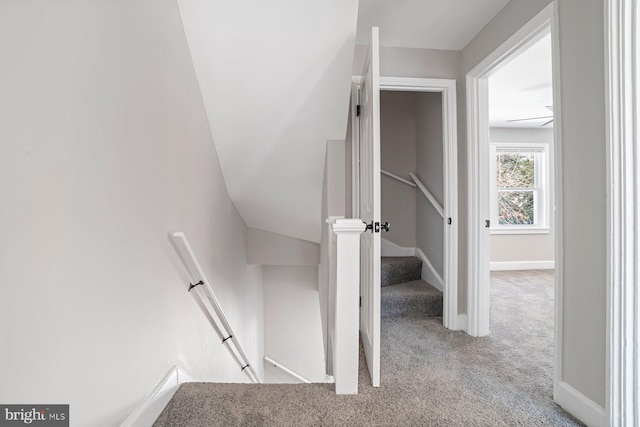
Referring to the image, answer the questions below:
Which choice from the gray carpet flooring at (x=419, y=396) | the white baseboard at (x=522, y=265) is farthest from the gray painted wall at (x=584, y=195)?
the white baseboard at (x=522, y=265)

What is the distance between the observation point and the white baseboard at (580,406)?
51.3 inches

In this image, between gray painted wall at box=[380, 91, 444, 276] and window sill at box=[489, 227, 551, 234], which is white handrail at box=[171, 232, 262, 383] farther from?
window sill at box=[489, 227, 551, 234]

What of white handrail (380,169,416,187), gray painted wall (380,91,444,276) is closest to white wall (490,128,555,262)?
gray painted wall (380,91,444,276)

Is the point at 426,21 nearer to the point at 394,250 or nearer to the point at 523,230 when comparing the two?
the point at 394,250

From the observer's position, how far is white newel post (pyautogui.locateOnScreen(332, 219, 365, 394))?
4.86 ft

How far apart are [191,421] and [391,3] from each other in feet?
8.01

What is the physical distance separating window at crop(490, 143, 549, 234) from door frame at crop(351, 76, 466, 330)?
304 centimetres

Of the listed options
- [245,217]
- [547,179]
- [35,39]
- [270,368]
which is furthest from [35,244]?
[547,179]

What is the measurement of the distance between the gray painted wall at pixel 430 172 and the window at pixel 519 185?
229 cm

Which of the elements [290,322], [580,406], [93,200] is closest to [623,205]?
[580,406]

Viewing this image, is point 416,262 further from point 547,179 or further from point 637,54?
point 547,179

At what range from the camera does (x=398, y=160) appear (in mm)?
3543

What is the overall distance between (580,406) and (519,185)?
14.4 ft

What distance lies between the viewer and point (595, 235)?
4.37 ft
